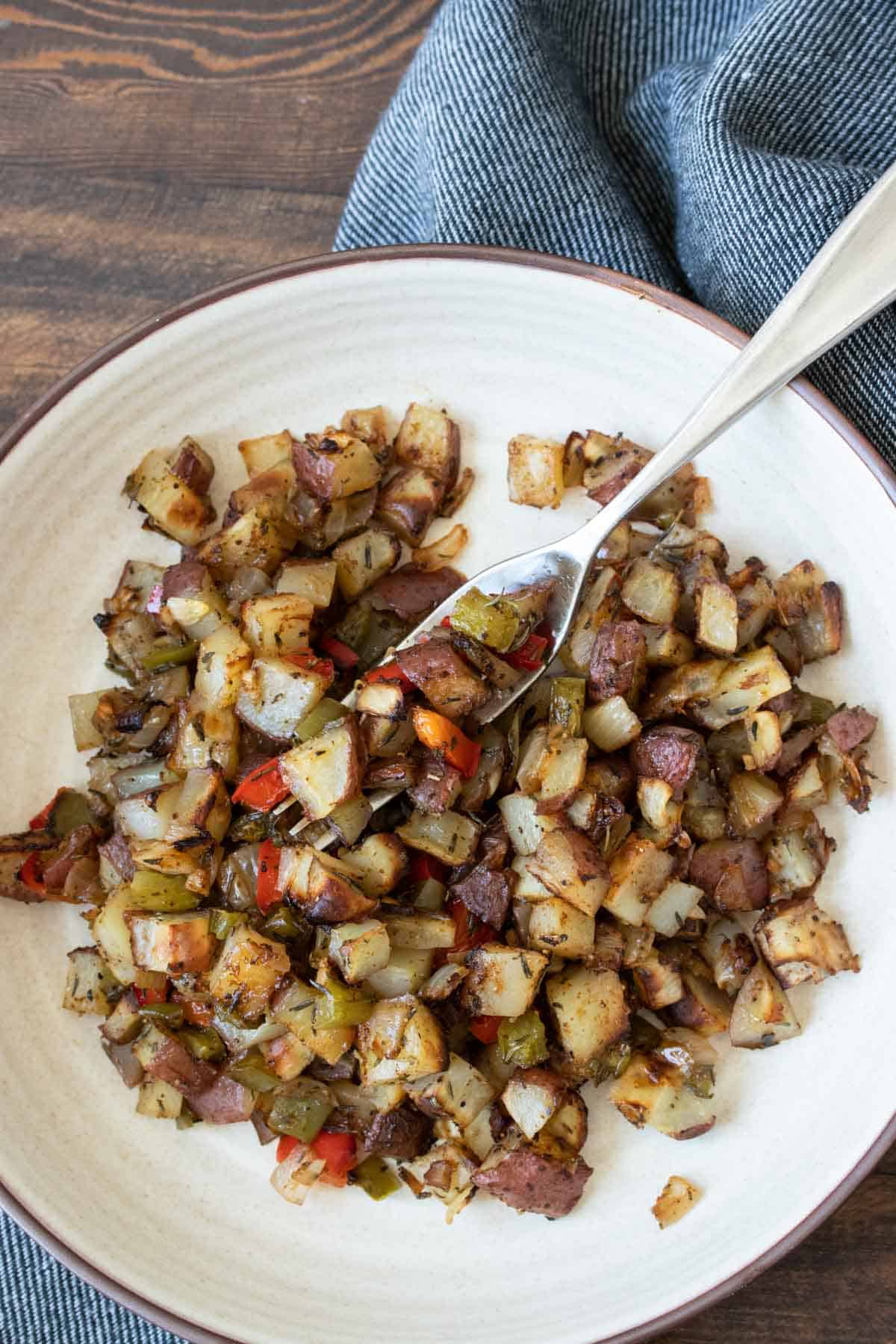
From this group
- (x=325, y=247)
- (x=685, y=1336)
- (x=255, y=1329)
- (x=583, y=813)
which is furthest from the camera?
(x=325, y=247)

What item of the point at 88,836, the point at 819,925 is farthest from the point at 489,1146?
the point at 88,836

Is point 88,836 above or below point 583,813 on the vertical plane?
below

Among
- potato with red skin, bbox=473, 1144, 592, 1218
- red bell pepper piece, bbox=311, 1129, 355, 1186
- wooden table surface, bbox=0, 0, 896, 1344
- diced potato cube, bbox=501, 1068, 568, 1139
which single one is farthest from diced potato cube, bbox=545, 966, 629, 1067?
wooden table surface, bbox=0, 0, 896, 1344

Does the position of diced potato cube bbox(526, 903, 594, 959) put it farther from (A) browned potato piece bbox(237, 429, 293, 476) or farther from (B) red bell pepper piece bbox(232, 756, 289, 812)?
(A) browned potato piece bbox(237, 429, 293, 476)

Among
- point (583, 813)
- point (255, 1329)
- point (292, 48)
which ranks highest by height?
point (292, 48)

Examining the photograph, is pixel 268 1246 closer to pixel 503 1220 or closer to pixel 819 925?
pixel 503 1220

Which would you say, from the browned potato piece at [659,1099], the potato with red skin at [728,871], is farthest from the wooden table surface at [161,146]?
the browned potato piece at [659,1099]
